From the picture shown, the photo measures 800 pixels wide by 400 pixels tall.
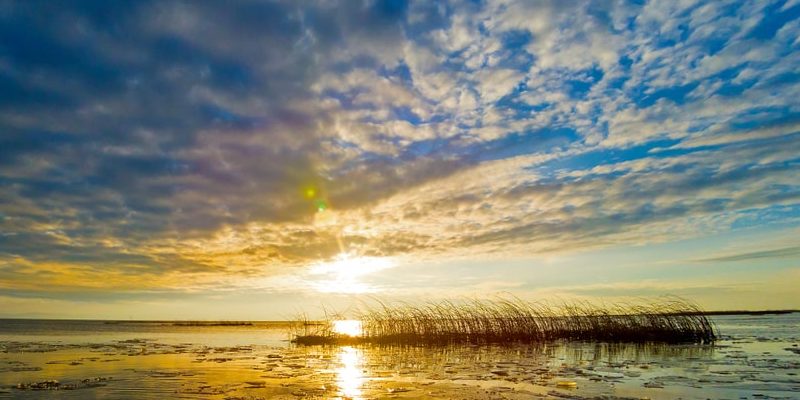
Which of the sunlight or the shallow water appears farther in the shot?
the sunlight

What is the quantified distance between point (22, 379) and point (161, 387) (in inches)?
182

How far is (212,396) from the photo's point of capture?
10.7m

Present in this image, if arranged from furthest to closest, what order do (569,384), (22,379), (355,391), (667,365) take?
(667,365) < (22,379) < (569,384) < (355,391)

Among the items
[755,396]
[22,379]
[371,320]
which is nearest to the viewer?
[755,396]

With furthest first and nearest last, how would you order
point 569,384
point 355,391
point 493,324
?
1. point 493,324
2. point 569,384
3. point 355,391

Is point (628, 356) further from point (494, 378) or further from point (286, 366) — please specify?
point (286, 366)

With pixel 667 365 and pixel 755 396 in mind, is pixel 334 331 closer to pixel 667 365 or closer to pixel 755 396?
pixel 667 365

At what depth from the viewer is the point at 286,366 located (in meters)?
17.5

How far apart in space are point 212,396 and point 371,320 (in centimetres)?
2448

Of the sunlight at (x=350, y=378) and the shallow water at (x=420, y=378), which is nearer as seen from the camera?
the shallow water at (x=420, y=378)

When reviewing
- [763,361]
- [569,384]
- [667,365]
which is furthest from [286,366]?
[763,361]

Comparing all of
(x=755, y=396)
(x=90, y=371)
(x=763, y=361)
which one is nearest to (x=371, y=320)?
(x=90, y=371)

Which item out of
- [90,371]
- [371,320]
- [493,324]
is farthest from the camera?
[371,320]

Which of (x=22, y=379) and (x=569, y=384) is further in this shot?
(x=22, y=379)
